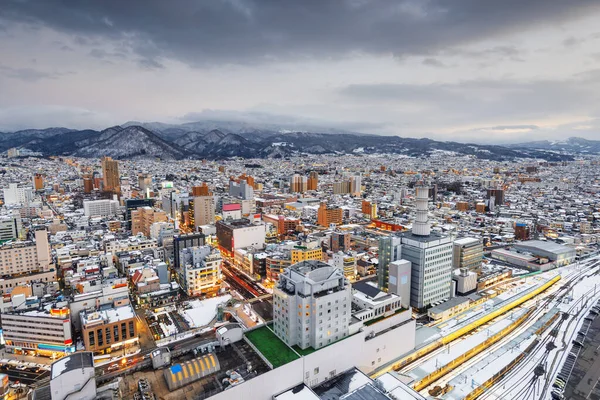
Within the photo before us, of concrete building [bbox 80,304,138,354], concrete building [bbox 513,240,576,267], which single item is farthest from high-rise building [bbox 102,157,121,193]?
concrete building [bbox 513,240,576,267]

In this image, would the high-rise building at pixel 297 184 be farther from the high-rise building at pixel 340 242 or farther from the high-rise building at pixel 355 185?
the high-rise building at pixel 340 242

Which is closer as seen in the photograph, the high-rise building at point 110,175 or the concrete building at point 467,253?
the concrete building at point 467,253

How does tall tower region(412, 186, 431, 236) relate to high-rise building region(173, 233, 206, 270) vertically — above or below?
above

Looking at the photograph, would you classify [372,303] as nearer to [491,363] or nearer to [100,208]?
[491,363]

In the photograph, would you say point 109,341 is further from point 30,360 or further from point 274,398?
point 274,398

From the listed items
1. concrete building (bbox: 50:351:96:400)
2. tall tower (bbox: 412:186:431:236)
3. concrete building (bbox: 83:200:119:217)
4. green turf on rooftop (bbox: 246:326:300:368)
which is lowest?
concrete building (bbox: 83:200:119:217)

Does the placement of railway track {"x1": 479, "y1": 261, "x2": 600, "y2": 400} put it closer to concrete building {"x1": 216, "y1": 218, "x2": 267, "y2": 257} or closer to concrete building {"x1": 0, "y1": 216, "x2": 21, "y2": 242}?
concrete building {"x1": 216, "y1": 218, "x2": 267, "y2": 257}

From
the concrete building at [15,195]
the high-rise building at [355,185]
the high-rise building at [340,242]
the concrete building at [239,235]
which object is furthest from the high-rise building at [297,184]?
the concrete building at [15,195]

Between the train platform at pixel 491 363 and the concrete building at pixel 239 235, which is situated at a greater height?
the concrete building at pixel 239 235
